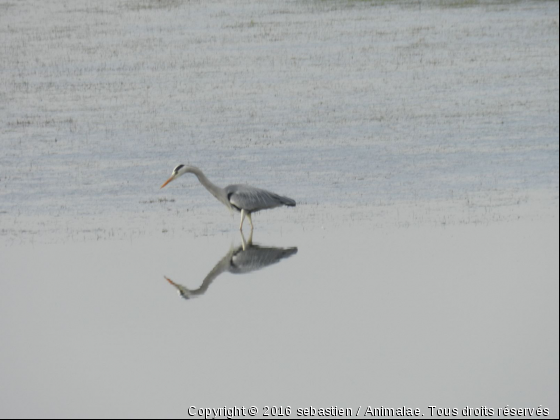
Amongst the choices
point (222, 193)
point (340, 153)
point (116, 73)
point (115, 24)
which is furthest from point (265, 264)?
point (115, 24)

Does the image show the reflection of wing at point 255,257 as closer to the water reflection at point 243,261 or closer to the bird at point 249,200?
the water reflection at point 243,261

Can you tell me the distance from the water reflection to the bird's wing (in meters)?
0.57

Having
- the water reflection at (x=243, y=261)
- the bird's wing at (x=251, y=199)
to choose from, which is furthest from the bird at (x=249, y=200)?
the water reflection at (x=243, y=261)

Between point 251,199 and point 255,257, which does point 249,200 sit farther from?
point 255,257

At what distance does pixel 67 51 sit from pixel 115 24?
375 cm

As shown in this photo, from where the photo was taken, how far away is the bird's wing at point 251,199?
11.6 meters

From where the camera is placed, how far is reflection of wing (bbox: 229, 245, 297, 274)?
405 inches

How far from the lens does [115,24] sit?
101 ft

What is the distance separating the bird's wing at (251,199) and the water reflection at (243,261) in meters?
0.57

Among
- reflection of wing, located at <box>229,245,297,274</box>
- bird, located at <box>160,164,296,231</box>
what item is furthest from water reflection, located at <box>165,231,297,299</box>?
bird, located at <box>160,164,296,231</box>

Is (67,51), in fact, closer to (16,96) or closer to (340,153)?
(16,96)

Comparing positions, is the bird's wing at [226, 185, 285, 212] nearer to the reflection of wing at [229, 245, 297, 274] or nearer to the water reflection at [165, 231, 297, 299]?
the water reflection at [165, 231, 297, 299]

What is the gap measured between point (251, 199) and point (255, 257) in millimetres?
1172

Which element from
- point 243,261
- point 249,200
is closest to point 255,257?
point 243,261
